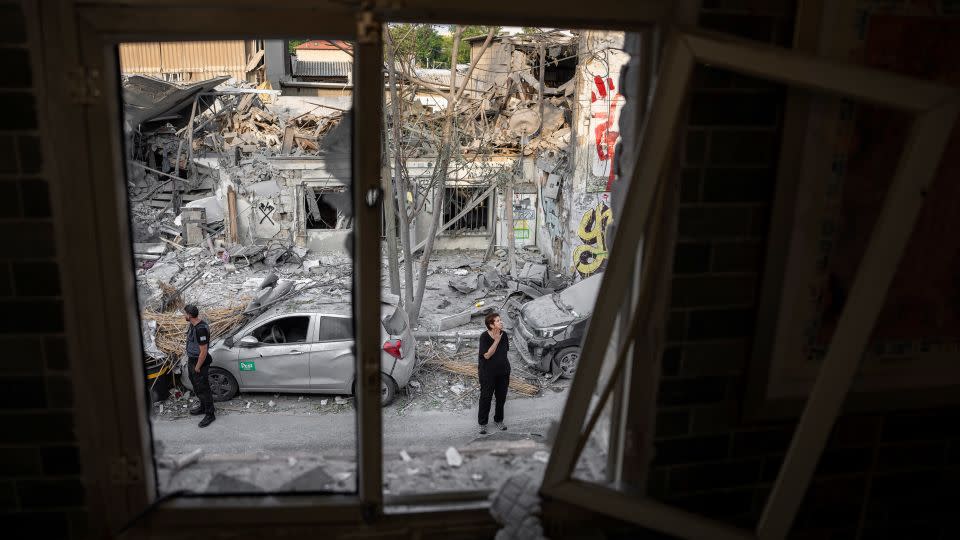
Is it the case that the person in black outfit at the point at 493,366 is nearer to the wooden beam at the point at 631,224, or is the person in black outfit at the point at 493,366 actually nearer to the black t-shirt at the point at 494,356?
the black t-shirt at the point at 494,356

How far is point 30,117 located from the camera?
5.49 feet

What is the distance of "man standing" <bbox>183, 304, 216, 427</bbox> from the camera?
7500 millimetres

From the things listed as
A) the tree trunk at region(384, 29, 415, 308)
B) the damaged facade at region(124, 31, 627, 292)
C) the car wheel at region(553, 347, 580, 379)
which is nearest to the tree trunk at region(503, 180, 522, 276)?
the damaged facade at region(124, 31, 627, 292)

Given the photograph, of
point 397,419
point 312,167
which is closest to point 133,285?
point 397,419

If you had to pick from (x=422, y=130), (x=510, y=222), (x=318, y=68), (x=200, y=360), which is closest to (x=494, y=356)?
(x=200, y=360)

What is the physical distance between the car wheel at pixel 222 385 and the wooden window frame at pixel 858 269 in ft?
25.0

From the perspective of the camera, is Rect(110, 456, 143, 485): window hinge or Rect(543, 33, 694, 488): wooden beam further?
Rect(110, 456, 143, 485): window hinge

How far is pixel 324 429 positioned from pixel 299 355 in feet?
3.44

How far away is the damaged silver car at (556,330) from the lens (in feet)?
30.9

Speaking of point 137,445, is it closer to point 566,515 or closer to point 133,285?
point 133,285

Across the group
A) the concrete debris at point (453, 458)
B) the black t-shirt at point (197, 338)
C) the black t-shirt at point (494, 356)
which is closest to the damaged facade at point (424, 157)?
the black t-shirt at point (197, 338)

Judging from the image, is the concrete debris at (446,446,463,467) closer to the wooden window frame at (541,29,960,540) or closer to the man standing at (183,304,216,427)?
the wooden window frame at (541,29,960,540)

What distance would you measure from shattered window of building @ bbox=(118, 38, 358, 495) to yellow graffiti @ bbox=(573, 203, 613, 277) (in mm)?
5225

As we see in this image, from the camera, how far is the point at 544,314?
9781 mm
